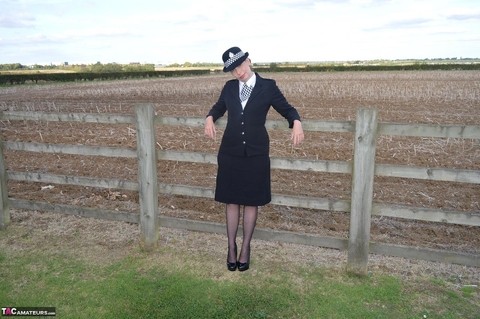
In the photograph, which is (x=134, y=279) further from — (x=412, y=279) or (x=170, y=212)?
(x=412, y=279)

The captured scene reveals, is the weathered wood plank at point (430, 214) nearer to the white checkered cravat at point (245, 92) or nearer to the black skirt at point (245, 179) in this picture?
the black skirt at point (245, 179)

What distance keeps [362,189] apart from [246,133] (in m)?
1.26

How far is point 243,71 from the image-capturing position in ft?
12.5

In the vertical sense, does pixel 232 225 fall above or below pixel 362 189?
below

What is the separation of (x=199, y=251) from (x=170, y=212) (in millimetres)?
1402

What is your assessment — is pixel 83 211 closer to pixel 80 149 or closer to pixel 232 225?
pixel 80 149

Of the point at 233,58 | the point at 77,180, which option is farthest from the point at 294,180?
the point at 233,58

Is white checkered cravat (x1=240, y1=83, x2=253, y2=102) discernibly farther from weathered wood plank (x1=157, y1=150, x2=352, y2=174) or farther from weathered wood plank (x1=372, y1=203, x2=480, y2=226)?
weathered wood plank (x1=372, y1=203, x2=480, y2=226)

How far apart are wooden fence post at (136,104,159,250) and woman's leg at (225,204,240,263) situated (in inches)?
39.5

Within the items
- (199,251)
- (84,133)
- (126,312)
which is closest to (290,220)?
(199,251)

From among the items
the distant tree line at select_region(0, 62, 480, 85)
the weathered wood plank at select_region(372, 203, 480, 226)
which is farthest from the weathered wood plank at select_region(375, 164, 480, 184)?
the distant tree line at select_region(0, 62, 480, 85)

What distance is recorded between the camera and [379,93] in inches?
1027

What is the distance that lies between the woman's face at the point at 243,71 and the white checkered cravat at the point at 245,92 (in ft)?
0.22

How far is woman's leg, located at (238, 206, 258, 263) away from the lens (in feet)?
13.5
